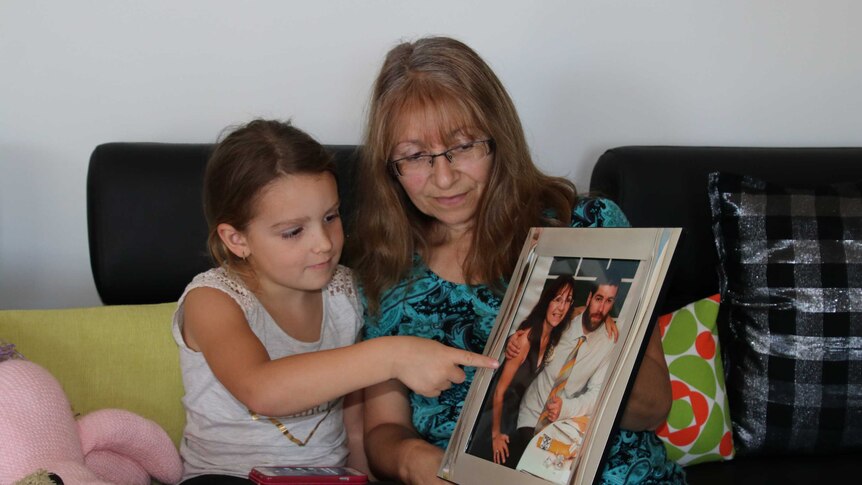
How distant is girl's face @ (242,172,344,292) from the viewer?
1.62m

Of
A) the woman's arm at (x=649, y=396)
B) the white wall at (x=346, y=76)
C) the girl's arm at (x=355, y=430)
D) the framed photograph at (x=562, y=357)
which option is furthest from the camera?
the white wall at (x=346, y=76)

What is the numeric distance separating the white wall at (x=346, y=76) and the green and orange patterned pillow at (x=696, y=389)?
532 millimetres

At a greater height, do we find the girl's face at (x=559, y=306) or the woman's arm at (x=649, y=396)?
the girl's face at (x=559, y=306)

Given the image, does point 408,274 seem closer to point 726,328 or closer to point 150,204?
point 150,204

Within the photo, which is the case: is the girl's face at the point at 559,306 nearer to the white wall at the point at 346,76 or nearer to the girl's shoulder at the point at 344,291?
the girl's shoulder at the point at 344,291

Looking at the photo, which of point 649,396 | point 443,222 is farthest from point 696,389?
point 443,222

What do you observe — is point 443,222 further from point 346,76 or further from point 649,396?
point 346,76

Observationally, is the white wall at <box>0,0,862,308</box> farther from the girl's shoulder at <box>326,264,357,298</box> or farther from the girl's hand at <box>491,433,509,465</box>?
the girl's hand at <box>491,433,509,465</box>

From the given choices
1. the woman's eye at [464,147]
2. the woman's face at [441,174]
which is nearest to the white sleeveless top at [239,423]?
the woman's face at [441,174]

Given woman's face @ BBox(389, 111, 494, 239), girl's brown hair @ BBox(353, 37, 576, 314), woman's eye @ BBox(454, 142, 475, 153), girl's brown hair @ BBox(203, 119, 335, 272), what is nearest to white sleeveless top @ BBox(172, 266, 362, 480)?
girl's brown hair @ BBox(203, 119, 335, 272)

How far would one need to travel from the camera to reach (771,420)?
1.90m

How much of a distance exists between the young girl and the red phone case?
0.35 ft

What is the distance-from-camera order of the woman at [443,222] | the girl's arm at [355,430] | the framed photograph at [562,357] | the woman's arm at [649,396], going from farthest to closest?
the girl's arm at [355,430] < the woman at [443,222] < the woman's arm at [649,396] < the framed photograph at [562,357]

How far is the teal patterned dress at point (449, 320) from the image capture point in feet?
5.37
